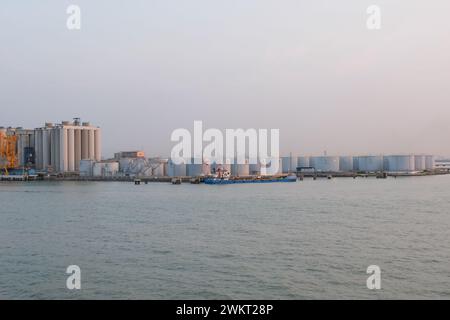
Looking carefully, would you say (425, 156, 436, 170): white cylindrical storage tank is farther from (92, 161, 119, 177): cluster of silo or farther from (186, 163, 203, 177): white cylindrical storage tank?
(92, 161, 119, 177): cluster of silo

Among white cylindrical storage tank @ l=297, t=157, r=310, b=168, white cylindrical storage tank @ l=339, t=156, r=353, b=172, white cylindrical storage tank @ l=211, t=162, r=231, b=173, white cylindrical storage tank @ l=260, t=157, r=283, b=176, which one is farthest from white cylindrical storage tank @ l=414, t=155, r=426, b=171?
white cylindrical storage tank @ l=211, t=162, r=231, b=173

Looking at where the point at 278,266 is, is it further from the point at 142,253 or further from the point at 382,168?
the point at 382,168

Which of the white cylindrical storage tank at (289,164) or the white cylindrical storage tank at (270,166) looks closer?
the white cylindrical storage tank at (270,166)

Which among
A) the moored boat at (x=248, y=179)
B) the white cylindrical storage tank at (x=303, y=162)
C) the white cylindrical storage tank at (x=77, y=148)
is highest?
the white cylindrical storage tank at (x=77, y=148)

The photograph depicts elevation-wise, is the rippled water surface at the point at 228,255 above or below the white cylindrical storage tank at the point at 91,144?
below

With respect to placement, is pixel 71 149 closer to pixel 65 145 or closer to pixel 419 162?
pixel 65 145

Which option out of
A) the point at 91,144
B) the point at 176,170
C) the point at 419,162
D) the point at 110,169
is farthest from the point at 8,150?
the point at 419,162

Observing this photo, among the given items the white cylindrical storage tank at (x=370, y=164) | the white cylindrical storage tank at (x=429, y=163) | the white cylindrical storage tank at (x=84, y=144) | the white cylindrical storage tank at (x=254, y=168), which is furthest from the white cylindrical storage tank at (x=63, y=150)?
the white cylindrical storage tank at (x=429, y=163)

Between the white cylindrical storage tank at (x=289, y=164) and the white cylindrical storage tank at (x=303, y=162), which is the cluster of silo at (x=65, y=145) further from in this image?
the white cylindrical storage tank at (x=303, y=162)
